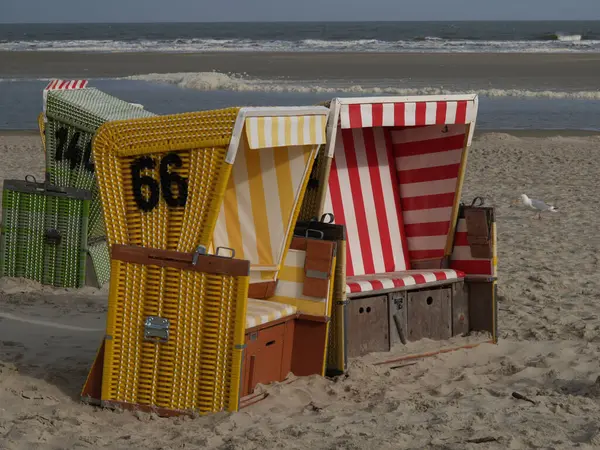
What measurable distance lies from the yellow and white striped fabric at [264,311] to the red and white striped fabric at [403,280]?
0.47 meters

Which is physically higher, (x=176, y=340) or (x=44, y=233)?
(x=44, y=233)

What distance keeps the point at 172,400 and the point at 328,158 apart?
4.88ft

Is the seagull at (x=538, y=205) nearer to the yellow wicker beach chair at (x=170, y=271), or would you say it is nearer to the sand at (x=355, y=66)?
the yellow wicker beach chair at (x=170, y=271)

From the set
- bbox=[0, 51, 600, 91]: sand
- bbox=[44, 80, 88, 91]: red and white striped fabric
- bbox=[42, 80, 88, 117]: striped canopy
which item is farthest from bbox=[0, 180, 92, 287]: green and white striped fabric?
bbox=[0, 51, 600, 91]: sand

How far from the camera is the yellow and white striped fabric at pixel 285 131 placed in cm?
453

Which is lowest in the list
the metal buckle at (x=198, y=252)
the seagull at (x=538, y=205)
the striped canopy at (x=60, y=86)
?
the metal buckle at (x=198, y=252)

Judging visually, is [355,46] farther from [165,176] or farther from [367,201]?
[165,176]

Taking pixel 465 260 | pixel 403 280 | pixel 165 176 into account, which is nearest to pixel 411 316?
pixel 403 280

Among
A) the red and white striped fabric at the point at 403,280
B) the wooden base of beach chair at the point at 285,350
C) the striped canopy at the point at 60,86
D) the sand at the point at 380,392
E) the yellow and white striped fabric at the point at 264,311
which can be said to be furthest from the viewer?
the striped canopy at the point at 60,86

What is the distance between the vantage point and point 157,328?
15.3ft

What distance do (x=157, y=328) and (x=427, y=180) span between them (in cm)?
227

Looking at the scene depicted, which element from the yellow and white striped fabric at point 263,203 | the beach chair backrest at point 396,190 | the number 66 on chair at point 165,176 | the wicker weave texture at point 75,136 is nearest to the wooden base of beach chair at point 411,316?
the beach chair backrest at point 396,190

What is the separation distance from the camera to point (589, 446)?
4.04 metres

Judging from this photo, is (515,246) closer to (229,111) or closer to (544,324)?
(544,324)
